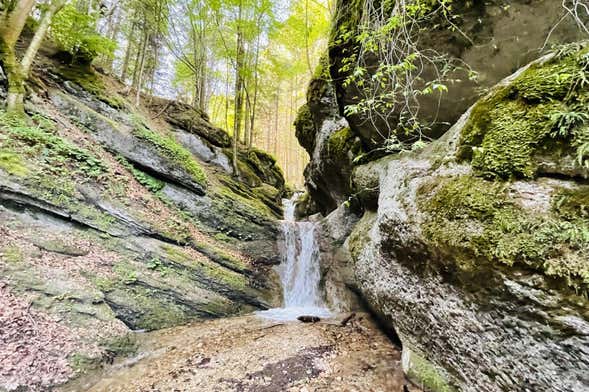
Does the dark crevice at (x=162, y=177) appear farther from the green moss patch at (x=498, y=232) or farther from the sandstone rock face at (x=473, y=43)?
the green moss patch at (x=498, y=232)

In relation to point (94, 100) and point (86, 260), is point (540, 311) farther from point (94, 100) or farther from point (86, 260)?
point (94, 100)

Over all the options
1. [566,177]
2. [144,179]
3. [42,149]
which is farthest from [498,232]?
[42,149]

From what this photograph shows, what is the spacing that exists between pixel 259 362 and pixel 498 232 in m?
3.64

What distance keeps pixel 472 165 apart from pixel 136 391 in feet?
16.0

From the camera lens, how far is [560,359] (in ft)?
6.57

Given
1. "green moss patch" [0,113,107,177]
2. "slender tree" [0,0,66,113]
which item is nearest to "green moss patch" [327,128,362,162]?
"green moss patch" [0,113,107,177]

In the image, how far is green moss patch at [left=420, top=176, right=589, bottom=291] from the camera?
1.99 meters

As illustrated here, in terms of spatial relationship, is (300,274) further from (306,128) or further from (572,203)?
(572,203)

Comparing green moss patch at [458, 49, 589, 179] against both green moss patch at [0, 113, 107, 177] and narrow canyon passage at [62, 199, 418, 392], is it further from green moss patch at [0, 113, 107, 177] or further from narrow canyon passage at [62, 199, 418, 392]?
green moss patch at [0, 113, 107, 177]

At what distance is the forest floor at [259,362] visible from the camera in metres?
3.57

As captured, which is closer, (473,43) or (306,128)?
(473,43)

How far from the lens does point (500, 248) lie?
7.85ft

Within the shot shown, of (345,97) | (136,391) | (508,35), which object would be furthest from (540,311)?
(345,97)

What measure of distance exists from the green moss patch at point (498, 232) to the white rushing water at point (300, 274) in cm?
445
